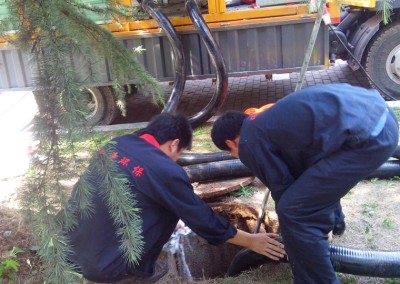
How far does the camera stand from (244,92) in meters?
7.39

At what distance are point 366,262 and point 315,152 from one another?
813 millimetres

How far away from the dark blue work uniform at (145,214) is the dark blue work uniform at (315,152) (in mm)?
364

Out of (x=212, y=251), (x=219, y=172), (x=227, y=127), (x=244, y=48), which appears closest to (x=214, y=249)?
(x=212, y=251)

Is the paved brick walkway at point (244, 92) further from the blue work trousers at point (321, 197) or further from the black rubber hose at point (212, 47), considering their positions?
the blue work trousers at point (321, 197)

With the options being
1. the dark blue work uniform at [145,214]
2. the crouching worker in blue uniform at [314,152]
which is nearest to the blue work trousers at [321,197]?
the crouching worker in blue uniform at [314,152]

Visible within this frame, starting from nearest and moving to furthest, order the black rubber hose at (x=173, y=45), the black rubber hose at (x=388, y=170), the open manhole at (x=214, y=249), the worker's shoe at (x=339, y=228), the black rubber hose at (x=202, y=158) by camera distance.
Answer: the worker's shoe at (x=339, y=228)
the open manhole at (x=214, y=249)
the black rubber hose at (x=388, y=170)
the black rubber hose at (x=202, y=158)
the black rubber hose at (x=173, y=45)

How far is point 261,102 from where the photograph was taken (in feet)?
22.0

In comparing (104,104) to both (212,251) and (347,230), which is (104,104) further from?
(347,230)

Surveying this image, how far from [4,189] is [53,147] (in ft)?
10.6

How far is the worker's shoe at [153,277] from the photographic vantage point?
276cm

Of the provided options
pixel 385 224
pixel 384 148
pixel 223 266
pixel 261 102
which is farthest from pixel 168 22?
pixel 384 148

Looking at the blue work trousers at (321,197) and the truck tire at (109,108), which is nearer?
the blue work trousers at (321,197)

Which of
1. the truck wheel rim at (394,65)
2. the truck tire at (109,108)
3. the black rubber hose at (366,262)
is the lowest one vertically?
the black rubber hose at (366,262)

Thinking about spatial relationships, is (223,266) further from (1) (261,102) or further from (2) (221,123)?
(1) (261,102)
